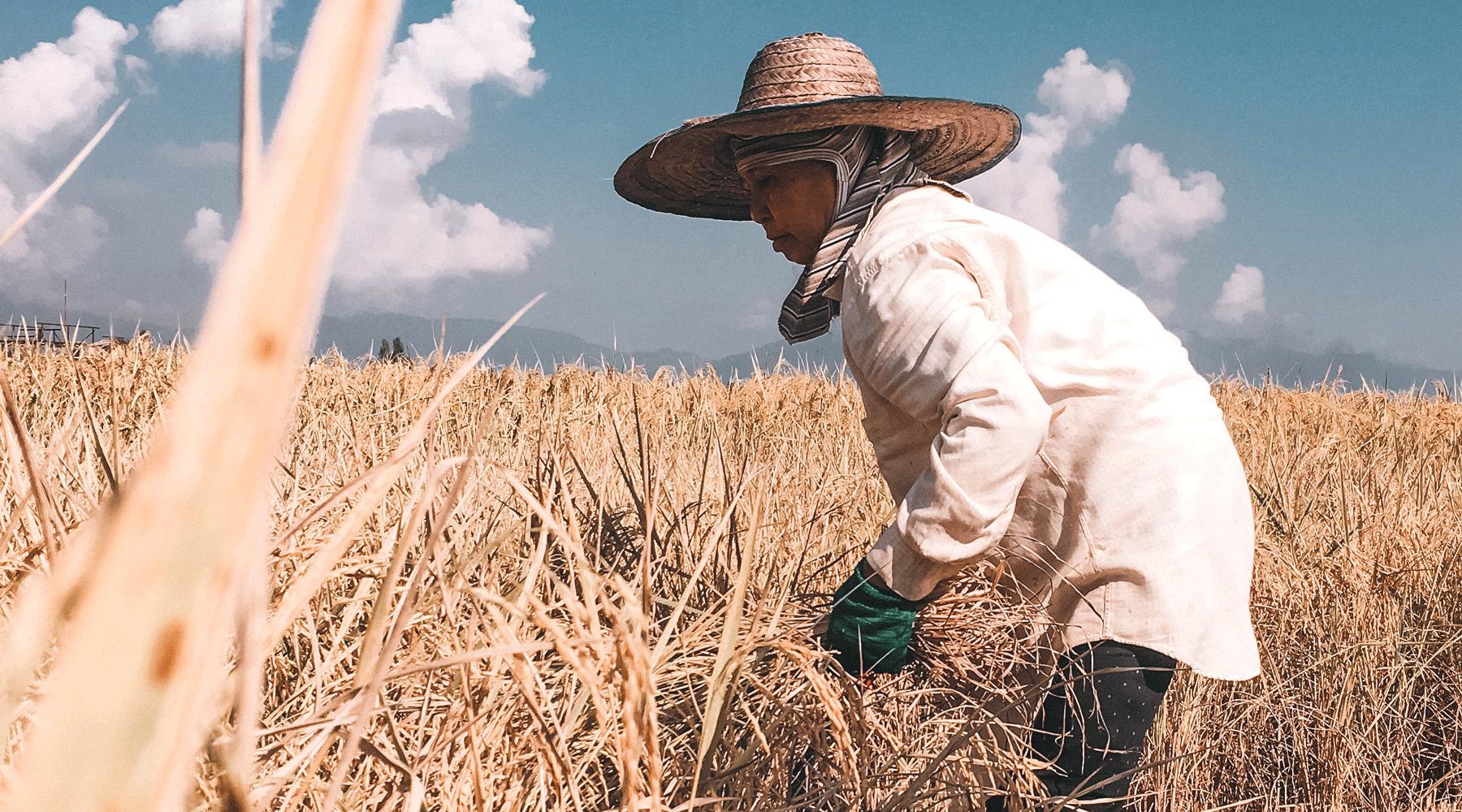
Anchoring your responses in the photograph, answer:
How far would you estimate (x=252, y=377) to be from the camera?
164mm

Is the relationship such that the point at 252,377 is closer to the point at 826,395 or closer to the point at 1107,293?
the point at 1107,293

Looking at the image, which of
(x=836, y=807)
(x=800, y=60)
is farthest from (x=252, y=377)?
(x=800, y=60)

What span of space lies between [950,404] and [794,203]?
2.16 feet

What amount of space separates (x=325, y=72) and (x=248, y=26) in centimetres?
8

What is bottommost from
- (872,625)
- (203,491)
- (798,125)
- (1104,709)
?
(1104,709)

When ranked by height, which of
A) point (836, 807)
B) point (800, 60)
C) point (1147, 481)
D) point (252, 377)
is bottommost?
point (836, 807)

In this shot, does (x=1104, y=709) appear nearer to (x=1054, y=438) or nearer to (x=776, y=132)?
(x=1054, y=438)

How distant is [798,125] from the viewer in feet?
6.20

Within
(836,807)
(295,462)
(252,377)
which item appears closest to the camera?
(252,377)

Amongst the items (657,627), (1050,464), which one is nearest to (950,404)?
(1050,464)

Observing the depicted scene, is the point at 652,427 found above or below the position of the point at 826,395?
below

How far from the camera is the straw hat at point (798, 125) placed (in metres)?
1.90

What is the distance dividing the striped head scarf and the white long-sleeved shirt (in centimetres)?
16

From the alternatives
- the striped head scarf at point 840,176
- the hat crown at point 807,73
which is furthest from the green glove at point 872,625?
the hat crown at point 807,73
